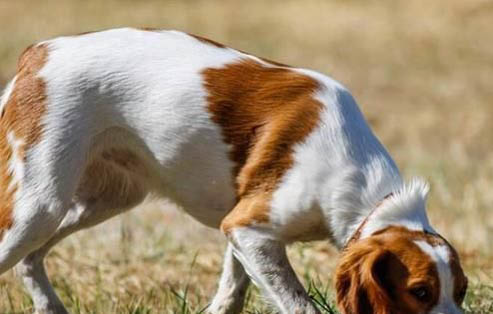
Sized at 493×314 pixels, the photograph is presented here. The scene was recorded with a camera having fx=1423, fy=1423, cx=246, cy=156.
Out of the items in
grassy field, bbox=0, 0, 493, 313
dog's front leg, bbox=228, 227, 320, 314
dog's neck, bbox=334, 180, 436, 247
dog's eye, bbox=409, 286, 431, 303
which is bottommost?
grassy field, bbox=0, 0, 493, 313

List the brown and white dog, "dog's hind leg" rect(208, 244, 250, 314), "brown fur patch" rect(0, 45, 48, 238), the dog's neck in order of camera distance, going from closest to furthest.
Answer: the dog's neck < the brown and white dog < "brown fur patch" rect(0, 45, 48, 238) < "dog's hind leg" rect(208, 244, 250, 314)

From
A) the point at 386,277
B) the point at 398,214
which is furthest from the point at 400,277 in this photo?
the point at 398,214

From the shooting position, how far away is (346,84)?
15500mm

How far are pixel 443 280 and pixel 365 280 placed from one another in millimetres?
293

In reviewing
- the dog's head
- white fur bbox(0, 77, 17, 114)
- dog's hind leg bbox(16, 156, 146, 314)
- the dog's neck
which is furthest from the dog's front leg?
white fur bbox(0, 77, 17, 114)

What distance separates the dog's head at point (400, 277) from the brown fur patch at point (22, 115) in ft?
4.94

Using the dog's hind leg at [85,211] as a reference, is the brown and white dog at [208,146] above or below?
above

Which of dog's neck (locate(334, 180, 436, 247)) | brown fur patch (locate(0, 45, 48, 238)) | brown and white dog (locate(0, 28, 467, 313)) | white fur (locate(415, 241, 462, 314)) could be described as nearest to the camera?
white fur (locate(415, 241, 462, 314))

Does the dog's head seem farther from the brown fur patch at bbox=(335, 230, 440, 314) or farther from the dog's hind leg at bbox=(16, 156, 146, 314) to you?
the dog's hind leg at bbox=(16, 156, 146, 314)

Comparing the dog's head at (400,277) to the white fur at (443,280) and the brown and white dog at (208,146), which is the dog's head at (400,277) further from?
the brown and white dog at (208,146)

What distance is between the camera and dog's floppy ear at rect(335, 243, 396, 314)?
5.41 metres

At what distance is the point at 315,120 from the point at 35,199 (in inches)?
49.2

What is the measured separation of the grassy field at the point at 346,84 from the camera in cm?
774

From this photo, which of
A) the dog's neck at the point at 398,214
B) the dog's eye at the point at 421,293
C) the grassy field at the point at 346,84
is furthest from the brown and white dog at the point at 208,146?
the grassy field at the point at 346,84
